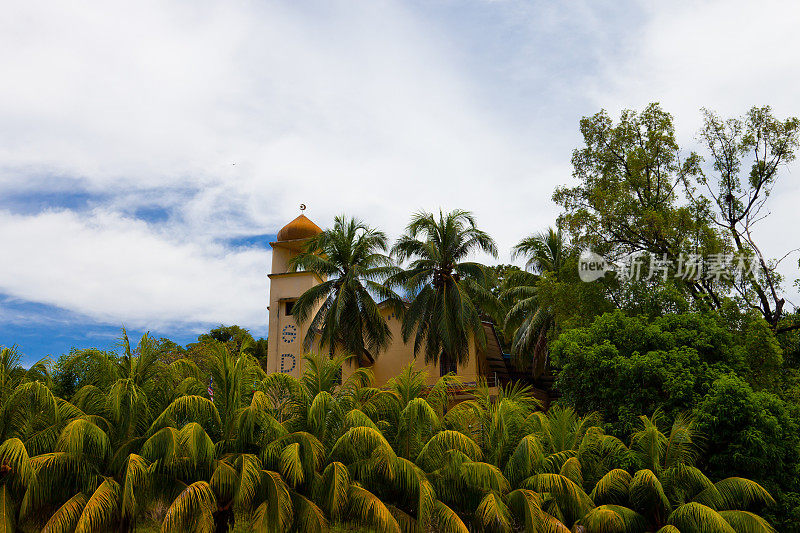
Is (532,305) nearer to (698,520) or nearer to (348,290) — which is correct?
(348,290)

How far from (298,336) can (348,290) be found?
5140mm

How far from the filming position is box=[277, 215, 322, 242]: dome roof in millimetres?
35781

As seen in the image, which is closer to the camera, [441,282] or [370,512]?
[370,512]

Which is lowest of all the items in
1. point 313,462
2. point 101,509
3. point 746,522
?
point 746,522

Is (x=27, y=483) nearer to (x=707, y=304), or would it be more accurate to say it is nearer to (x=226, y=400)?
(x=226, y=400)

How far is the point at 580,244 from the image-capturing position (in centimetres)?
2498

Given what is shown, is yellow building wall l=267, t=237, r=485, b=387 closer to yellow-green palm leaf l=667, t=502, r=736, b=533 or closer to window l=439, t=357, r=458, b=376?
window l=439, t=357, r=458, b=376

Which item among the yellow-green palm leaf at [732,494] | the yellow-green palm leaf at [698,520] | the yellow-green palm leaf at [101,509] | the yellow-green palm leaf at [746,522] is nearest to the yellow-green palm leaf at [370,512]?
the yellow-green palm leaf at [101,509]

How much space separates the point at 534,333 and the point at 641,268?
34.7ft

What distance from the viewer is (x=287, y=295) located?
3459 centimetres

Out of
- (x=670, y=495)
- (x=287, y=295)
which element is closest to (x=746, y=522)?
(x=670, y=495)

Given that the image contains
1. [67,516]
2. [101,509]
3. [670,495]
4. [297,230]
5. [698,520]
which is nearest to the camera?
[67,516]

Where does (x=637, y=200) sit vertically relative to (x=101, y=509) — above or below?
above

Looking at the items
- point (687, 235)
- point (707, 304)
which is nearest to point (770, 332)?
point (707, 304)
